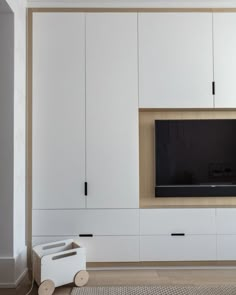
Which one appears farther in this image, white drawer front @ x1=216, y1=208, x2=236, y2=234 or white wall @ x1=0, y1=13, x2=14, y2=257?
white drawer front @ x1=216, y1=208, x2=236, y2=234

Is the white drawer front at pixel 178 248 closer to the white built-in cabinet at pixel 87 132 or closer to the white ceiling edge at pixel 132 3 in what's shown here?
the white built-in cabinet at pixel 87 132

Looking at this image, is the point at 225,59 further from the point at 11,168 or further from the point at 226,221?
the point at 11,168

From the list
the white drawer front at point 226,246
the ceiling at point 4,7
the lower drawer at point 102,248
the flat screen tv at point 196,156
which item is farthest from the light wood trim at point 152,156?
the ceiling at point 4,7

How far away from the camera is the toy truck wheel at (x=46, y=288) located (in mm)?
2127

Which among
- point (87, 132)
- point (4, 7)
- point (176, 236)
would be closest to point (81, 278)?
point (176, 236)

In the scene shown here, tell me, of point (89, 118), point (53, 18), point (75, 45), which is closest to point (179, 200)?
point (89, 118)

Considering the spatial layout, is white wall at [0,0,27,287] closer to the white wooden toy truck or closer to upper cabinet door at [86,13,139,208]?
the white wooden toy truck

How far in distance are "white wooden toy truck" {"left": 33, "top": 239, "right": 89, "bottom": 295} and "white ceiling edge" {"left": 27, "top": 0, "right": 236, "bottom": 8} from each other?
7.17ft

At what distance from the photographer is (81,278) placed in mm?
2320

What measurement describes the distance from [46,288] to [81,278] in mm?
291

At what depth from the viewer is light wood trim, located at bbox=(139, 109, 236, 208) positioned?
114 inches

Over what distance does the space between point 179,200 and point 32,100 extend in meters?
1.69

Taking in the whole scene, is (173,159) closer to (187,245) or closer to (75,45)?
(187,245)

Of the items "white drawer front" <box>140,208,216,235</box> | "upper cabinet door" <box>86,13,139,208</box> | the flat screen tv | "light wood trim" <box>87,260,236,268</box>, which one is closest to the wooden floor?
"light wood trim" <box>87,260,236,268</box>
